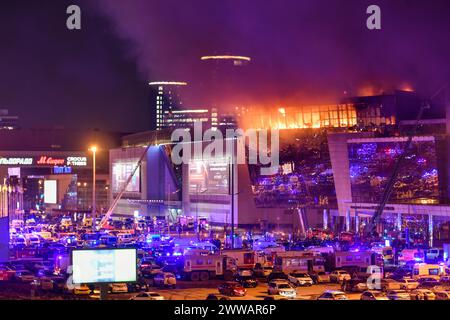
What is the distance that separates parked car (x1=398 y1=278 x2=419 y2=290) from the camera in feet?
67.1

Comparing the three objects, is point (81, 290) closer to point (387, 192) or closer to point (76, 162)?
point (387, 192)

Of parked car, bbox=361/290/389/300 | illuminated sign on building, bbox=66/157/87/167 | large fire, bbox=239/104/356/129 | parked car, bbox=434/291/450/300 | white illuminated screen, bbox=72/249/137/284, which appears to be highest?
large fire, bbox=239/104/356/129

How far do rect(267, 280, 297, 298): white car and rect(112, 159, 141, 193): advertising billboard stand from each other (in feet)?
148

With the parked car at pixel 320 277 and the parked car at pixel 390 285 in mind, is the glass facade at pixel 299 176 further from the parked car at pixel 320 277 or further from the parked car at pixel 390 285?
the parked car at pixel 390 285

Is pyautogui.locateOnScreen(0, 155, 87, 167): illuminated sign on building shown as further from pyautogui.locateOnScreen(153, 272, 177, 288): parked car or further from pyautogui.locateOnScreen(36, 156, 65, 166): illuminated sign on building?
pyautogui.locateOnScreen(153, 272, 177, 288): parked car

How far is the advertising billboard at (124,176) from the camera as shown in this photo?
6506 centimetres

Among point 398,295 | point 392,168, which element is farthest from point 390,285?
point 392,168

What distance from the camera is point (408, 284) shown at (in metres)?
20.8

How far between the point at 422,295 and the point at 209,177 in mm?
33733

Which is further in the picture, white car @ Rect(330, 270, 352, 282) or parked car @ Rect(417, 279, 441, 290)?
white car @ Rect(330, 270, 352, 282)

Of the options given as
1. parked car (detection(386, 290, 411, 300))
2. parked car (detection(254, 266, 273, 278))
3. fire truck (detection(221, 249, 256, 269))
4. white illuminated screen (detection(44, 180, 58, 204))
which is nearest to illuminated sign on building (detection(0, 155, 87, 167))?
white illuminated screen (detection(44, 180, 58, 204))

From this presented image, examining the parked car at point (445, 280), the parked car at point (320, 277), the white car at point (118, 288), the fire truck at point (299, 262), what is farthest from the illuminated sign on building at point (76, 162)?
the parked car at point (445, 280)

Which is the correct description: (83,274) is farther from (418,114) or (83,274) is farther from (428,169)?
(418,114)
